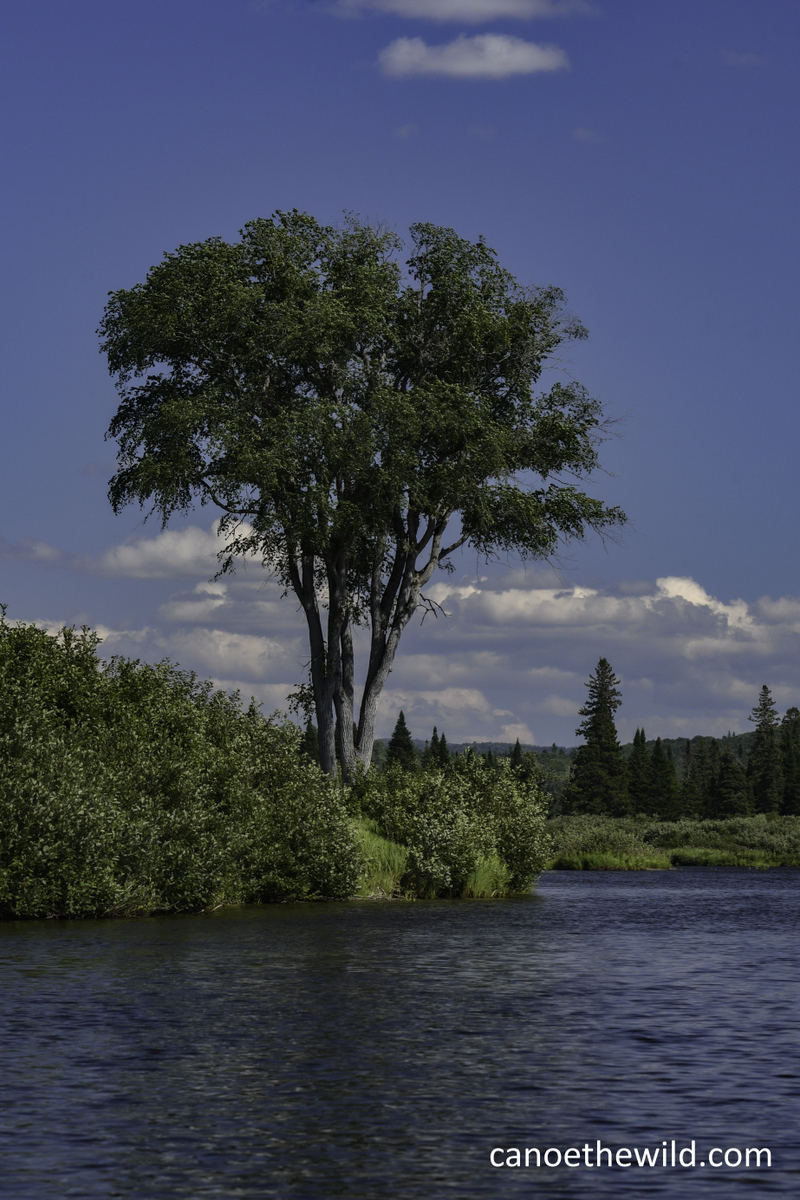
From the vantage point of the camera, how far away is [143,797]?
1332 inches

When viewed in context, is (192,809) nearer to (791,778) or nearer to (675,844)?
(675,844)

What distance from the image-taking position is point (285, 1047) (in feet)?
51.7

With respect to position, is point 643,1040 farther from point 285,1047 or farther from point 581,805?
point 581,805

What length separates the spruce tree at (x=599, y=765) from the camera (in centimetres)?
13150

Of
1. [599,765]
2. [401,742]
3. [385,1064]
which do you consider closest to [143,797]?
[385,1064]

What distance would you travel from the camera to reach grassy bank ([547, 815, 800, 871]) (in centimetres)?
8738

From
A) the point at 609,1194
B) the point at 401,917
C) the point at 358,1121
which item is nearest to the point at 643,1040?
the point at 358,1121

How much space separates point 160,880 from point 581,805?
103 meters

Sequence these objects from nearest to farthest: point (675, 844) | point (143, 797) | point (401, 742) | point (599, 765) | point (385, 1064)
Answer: point (385, 1064) → point (143, 797) → point (675, 844) → point (599, 765) → point (401, 742)

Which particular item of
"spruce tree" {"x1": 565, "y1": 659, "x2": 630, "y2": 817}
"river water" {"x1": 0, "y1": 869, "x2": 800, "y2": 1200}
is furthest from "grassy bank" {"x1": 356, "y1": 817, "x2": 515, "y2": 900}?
"spruce tree" {"x1": 565, "y1": 659, "x2": 630, "y2": 817}

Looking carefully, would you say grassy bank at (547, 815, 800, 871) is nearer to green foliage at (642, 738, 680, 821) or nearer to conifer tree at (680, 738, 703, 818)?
green foliage at (642, 738, 680, 821)

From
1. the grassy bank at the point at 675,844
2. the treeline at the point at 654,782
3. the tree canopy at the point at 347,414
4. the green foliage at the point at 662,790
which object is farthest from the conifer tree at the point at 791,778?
the tree canopy at the point at 347,414

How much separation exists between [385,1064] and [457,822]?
26175 millimetres

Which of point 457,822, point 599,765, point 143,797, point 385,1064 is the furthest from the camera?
point 599,765
